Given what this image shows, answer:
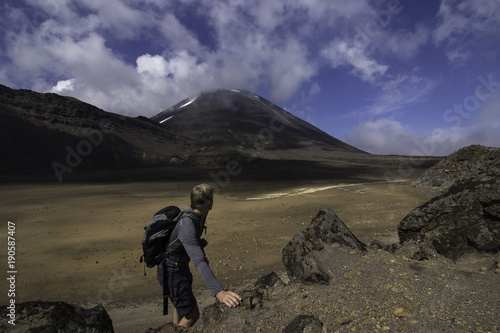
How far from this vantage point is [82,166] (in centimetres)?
4541

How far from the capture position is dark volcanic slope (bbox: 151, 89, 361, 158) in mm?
Answer: 84375

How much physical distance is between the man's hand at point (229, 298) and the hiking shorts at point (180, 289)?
61 centimetres

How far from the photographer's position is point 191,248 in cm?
231

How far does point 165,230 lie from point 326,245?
7.57 feet

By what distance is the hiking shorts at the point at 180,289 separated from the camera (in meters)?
2.64

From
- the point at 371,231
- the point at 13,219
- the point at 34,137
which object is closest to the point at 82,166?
the point at 34,137

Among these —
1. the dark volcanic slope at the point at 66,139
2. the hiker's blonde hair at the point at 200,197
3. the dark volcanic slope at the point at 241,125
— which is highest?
the dark volcanic slope at the point at 241,125

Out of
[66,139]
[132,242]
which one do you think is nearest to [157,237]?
[132,242]

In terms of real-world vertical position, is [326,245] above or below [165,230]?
below

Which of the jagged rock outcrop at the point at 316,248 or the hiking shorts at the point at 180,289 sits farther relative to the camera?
the jagged rock outcrop at the point at 316,248

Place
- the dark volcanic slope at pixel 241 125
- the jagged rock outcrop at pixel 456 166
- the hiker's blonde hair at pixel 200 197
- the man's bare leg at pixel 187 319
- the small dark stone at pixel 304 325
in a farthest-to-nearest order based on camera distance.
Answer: the dark volcanic slope at pixel 241 125 → the jagged rock outcrop at pixel 456 166 → the man's bare leg at pixel 187 319 → the hiker's blonde hair at pixel 200 197 → the small dark stone at pixel 304 325

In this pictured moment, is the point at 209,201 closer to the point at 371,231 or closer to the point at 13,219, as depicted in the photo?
the point at 371,231

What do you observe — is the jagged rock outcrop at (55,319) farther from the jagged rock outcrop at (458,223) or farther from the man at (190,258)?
the jagged rock outcrop at (458,223)

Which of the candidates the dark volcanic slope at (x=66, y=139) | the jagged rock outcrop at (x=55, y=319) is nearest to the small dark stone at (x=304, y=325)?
the jagged rock outcrop at (x=55, y=319)
